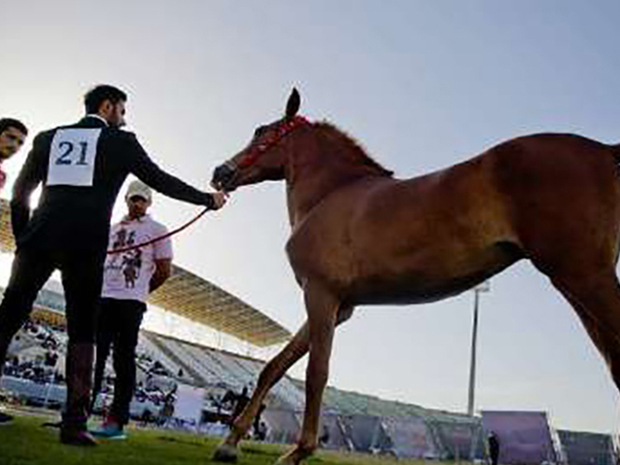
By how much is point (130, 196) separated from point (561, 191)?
5006mm

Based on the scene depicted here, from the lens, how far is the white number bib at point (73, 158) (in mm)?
5316

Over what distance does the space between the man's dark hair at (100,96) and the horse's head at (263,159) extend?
1.26 m

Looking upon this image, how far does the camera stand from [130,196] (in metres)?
8.22

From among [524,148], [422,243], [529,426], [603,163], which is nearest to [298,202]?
[422,243]

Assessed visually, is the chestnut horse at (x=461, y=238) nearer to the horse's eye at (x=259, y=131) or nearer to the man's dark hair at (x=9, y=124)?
the horse's eye at (x=259, y=131)

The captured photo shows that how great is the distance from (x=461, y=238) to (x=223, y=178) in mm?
2631

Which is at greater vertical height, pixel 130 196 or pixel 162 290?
pixel 162 290

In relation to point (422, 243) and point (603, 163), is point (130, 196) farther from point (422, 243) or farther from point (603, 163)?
point (603, 163)

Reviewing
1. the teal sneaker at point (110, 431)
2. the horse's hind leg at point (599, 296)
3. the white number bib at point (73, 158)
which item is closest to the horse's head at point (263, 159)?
the white number bib at point (73, 158)

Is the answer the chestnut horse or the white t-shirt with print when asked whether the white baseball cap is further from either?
the chestnut horse

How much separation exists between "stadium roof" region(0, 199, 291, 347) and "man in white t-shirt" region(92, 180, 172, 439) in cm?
4609

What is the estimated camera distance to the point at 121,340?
7.57 meters

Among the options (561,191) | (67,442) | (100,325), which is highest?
(561,191)

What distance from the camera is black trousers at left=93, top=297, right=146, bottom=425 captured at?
7465mm
